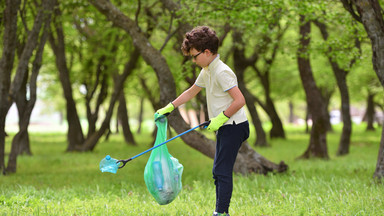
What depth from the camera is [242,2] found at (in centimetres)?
795

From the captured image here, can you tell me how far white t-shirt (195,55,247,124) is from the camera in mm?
4059

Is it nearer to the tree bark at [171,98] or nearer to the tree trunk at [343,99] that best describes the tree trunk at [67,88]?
the tree bark at [171,98]

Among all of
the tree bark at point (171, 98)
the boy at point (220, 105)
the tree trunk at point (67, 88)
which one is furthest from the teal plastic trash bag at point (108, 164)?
the tree trunk at point (67, 88)

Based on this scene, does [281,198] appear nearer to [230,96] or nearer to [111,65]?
[230,96]

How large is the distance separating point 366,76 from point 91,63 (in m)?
15.0

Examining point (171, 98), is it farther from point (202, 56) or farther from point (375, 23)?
point (202, 56)

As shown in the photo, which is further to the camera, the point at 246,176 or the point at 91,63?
the point at 91,63

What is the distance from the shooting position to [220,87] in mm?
4160

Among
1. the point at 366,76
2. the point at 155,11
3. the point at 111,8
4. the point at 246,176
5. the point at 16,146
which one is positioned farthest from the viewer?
the point at 366,76

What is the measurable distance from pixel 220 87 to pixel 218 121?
0.36 meters

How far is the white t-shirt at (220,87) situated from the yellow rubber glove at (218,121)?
17 centimetres

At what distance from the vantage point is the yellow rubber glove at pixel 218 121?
13.0ft

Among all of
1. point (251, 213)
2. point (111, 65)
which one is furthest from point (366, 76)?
point (251, 213)

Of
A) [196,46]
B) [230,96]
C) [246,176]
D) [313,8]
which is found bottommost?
[246,176]
